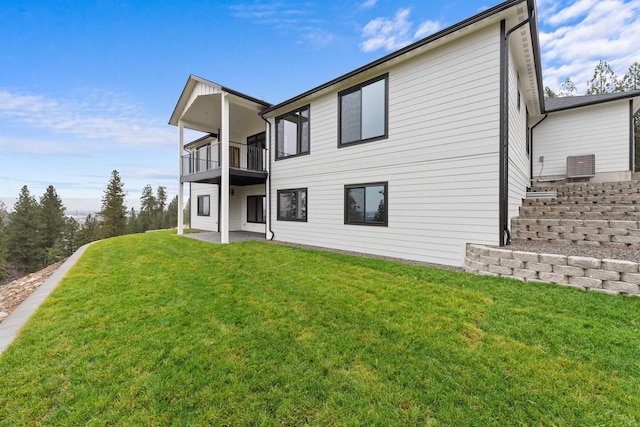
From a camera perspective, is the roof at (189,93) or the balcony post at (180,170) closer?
the roof at (189,93)

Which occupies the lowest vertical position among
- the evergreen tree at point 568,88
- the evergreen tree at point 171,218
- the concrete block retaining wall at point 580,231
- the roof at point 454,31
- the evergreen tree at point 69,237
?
the evergreen tree at point 69,237

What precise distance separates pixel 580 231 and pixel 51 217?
49.6 meters

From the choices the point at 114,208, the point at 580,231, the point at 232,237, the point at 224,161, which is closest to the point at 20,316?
the point at 224,161

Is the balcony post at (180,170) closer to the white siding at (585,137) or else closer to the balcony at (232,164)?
the balcony at (232,164)

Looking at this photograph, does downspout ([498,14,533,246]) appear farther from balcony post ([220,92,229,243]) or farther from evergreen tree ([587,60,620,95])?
evergreen tree ([587,60,620,95])

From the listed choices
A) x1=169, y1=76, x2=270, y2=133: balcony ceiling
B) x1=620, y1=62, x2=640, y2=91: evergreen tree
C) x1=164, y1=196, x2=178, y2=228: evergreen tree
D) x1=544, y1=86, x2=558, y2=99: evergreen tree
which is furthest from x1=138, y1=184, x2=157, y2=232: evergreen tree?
x1=620, y1=62, x2=640, y2=91: evergreen tree

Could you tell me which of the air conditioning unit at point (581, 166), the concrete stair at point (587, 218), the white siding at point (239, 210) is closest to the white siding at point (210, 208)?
the white siding at point (239, 210)

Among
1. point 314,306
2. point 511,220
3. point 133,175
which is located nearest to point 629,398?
point 314,306

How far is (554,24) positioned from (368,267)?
14.4 metres

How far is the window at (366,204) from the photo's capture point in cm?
715

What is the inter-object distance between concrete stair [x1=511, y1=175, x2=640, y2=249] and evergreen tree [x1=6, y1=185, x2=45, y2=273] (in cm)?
4590

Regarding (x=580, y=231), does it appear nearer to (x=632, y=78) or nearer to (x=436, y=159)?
(x=436, y=159)

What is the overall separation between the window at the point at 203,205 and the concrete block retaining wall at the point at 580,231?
49.4 feet

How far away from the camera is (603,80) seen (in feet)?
58.7
